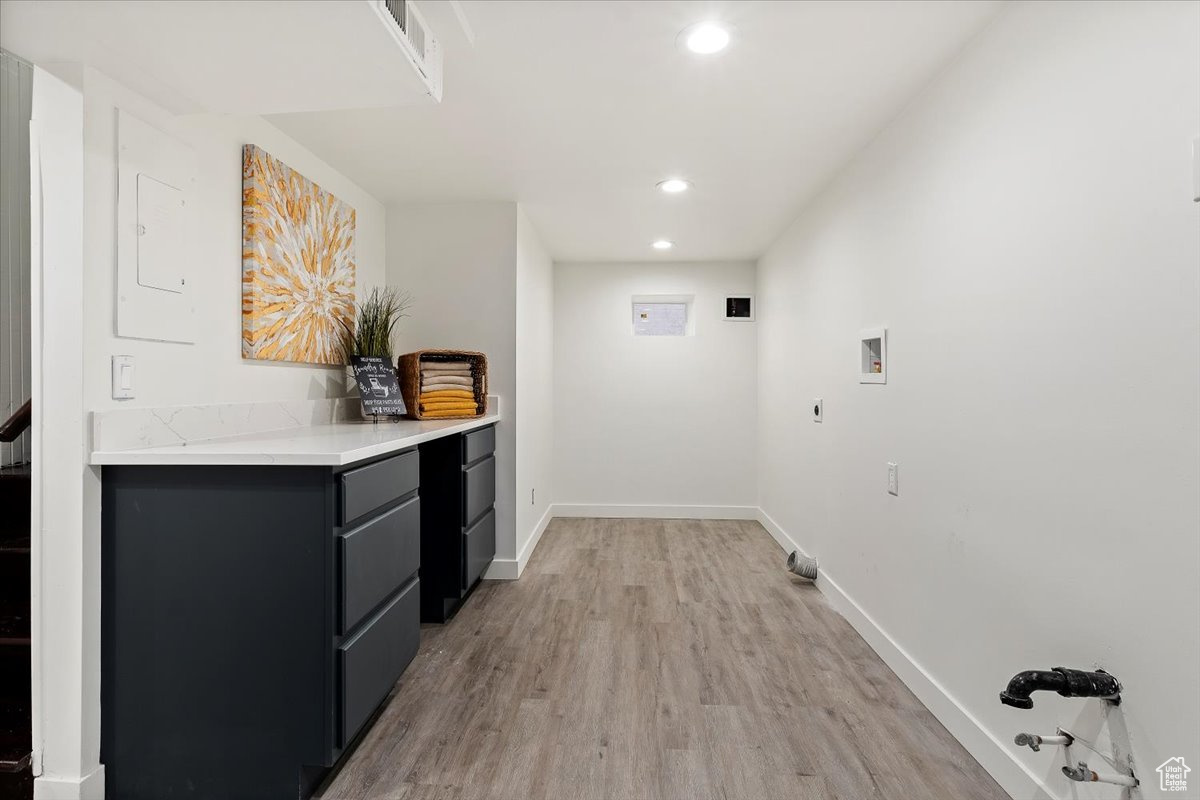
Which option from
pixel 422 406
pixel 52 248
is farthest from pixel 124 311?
pixel 422 406

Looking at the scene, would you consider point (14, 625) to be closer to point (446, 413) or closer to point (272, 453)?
point (272, 453)

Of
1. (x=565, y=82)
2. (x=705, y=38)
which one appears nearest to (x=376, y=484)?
(x=565, y=82)

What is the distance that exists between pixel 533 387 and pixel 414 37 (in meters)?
2.67

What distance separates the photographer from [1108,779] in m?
1.24

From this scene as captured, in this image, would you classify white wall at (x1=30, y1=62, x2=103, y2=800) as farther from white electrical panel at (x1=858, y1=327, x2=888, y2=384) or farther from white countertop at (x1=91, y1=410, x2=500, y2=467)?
white electrical panel at (x1=858, y1=327, x2=888, y2=384)

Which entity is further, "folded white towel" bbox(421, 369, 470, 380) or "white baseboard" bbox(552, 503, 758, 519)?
"white baseboard" bbox(552, 503, 758, 519)

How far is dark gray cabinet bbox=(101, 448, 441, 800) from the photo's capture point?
5.08ft

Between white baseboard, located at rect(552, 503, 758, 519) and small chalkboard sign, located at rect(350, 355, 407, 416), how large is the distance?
2.51 meters

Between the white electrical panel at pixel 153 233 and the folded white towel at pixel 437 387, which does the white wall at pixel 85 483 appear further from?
the folded white towel at pixel 437 387

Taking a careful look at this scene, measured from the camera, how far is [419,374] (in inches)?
118

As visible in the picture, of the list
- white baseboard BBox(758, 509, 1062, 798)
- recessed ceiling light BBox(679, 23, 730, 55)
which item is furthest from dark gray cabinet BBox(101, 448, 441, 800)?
white baseboard BBox(758, 509, 1062, 798)

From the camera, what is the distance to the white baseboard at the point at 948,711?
157 centimetres

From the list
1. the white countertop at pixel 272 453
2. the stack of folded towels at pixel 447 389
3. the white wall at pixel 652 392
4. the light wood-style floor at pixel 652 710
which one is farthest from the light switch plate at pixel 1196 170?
the white wall at pixel 652 392

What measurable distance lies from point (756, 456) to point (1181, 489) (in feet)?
13.1
